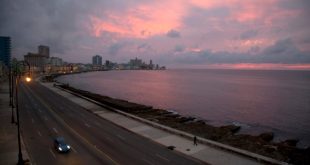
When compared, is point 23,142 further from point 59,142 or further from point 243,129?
point 243,129

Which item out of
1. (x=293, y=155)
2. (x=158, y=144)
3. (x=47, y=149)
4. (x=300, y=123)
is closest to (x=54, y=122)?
(x=47, y=149)

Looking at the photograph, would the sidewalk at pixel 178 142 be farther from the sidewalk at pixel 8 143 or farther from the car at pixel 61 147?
the sidewalk at pixel 8 143

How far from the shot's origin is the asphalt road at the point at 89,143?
91.9 ft

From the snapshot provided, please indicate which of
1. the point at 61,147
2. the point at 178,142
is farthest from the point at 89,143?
the point at 178,142

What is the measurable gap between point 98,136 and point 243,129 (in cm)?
3408

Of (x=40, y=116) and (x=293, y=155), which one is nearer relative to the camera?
(x=293, y=155)

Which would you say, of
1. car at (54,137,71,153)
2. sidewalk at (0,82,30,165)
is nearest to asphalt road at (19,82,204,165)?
car at (54,137,71,153)

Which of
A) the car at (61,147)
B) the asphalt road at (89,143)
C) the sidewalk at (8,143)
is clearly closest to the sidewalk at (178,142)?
the asphalt road at (89,143)

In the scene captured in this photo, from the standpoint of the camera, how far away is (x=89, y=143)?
109 ft

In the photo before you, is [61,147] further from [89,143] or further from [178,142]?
[178,142]

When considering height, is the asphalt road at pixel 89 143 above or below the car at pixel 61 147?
below

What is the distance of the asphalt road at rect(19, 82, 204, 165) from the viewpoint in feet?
91.9

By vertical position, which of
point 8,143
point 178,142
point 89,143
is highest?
point 8,143

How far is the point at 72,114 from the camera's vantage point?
52500 millimetres
